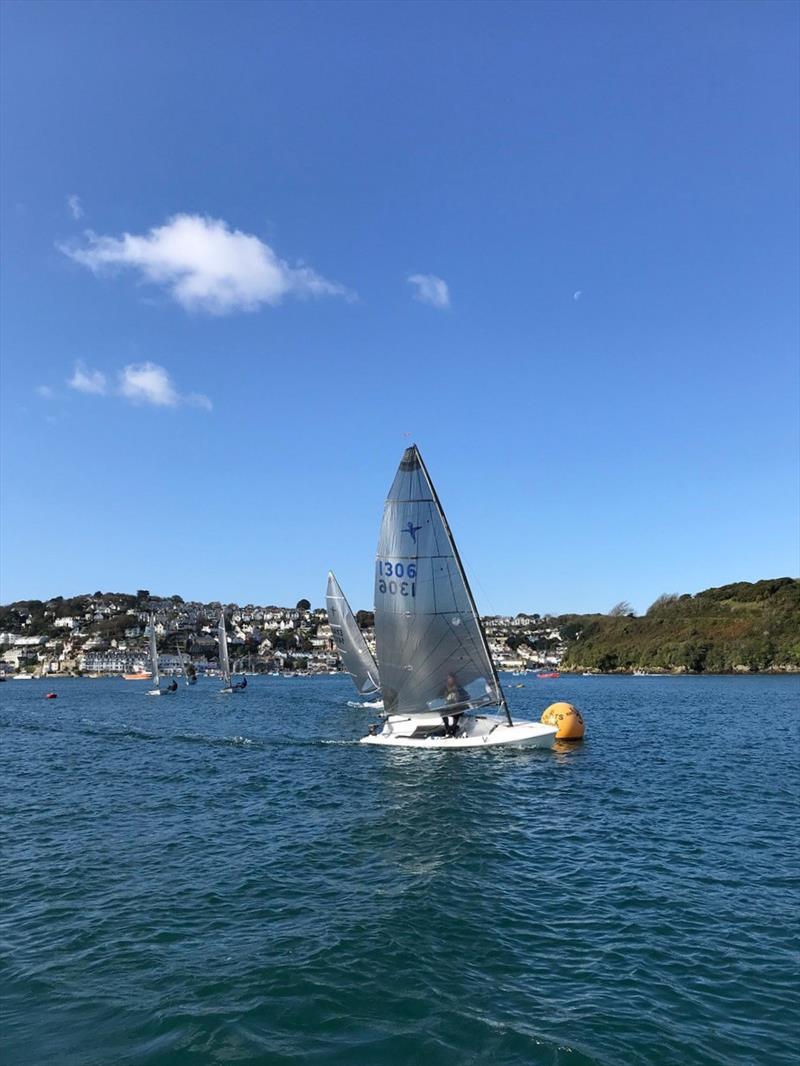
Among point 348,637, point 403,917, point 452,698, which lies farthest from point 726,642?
point 403,917

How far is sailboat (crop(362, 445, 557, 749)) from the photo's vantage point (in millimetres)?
37531

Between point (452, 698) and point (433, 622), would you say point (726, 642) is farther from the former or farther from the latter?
point (433, 622)

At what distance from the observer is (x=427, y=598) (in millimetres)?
37625

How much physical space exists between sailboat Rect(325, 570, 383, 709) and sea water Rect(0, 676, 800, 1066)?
3209cm


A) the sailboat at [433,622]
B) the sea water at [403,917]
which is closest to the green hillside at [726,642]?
the sailboat at [433,622]

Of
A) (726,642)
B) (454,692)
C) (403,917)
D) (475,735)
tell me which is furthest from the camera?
(726,642)

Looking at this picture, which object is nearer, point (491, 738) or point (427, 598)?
point (491, 738)

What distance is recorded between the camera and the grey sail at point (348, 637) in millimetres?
65000

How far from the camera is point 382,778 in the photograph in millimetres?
30938

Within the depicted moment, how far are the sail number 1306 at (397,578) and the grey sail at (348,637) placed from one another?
86.1 ft

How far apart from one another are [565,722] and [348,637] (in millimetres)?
27420

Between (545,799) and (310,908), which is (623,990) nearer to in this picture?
(310,908)

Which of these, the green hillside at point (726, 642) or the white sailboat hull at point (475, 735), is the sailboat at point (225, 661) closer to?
the white sailboat hull at point (475, 735)

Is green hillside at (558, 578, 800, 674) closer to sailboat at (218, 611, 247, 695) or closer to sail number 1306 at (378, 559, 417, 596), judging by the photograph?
sailboat at (218, 611, 247, 695)
